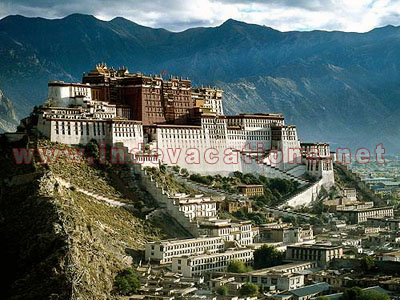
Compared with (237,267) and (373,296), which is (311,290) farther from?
(237,267)

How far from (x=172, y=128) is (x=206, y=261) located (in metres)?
32.2

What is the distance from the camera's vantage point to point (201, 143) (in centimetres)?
13050

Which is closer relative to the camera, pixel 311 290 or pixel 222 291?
pixel 222 291

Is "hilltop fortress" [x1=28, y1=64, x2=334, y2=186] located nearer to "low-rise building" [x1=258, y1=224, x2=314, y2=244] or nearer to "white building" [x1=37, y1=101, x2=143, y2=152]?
"white building" [x1=37, y1=101, x2=143, y2=152]

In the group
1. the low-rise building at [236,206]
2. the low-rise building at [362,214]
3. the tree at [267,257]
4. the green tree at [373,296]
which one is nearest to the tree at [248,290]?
the green tree at [373,296]

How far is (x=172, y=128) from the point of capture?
12619 cm

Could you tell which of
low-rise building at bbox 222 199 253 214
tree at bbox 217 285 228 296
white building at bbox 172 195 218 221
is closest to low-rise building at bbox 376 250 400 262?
white building at bbox 172 195 218 221

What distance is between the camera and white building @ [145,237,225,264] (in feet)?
317

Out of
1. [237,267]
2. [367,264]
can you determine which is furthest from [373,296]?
[237,267]

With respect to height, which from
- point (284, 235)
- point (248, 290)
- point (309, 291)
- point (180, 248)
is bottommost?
A: point (309, 291)

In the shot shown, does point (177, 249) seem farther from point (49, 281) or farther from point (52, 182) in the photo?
A: point (49, 281)

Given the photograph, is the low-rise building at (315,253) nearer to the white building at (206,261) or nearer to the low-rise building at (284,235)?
the white building at (206,261)

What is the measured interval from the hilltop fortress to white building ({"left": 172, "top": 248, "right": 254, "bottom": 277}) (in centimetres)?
1894

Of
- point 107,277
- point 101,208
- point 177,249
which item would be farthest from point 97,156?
point 107,277
